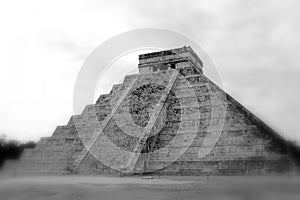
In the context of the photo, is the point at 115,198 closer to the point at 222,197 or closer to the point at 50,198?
the point at 50,198

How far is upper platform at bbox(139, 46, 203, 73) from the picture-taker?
1867 cm

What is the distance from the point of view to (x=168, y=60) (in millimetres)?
18906

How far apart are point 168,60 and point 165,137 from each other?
25.4 ft

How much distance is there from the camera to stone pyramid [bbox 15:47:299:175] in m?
10.4

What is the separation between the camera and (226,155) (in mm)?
10711

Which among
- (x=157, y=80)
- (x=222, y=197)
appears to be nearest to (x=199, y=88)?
(x=157, y=80)

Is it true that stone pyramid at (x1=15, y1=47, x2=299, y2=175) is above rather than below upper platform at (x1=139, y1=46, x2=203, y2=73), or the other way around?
below

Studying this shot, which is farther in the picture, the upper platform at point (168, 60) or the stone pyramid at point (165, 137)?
the upper platform at point (168, 60)

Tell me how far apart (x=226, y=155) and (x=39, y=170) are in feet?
25.3

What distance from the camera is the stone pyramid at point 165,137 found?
10391 mm

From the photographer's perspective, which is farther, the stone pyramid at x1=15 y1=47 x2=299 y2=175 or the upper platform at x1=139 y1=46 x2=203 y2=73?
the upper platform at x1=139 y1=46 x2=203 y2=73

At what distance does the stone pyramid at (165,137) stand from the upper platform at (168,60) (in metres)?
2.30

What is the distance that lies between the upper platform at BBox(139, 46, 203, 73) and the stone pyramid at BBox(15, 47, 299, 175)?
2297mm

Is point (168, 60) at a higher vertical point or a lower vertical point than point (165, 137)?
higher
